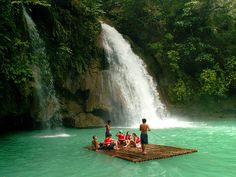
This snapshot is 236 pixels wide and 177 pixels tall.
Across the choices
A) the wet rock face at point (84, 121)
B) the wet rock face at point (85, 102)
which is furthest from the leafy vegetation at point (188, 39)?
the wet rock face at point (84, 121)

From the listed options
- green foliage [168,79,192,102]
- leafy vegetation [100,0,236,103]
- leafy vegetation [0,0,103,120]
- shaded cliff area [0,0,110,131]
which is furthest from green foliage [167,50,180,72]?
leafy vegetation [0,0,103,120]

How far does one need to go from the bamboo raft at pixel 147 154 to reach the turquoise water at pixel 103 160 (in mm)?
230

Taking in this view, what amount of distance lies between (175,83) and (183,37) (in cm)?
499

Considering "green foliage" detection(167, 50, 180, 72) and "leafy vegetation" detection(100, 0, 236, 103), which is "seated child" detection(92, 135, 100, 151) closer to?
"leafy vegetation" detection(100, 0, 236, 103)

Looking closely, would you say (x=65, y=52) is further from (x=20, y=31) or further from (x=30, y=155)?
(x=30, y=155)

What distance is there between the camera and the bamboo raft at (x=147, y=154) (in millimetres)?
11688

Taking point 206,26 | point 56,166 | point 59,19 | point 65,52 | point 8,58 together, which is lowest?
point 56,166

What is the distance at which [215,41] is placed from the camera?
1175 inches

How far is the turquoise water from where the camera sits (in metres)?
10.3

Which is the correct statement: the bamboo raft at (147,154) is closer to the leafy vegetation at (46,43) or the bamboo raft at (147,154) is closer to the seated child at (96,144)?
the seated child at (96,144)

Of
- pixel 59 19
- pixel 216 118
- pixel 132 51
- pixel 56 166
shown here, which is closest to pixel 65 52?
pixel 59 19

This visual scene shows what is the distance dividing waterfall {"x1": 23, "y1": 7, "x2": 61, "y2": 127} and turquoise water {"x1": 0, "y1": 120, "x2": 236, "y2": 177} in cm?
347

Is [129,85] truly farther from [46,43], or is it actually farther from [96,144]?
[96,144]

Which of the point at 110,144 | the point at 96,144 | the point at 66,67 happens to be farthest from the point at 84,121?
the point at 110,144
